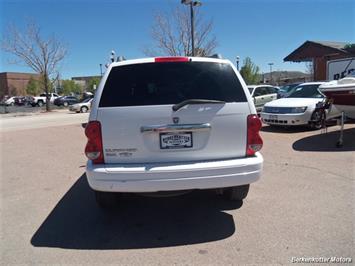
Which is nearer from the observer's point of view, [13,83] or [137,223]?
[137,223]

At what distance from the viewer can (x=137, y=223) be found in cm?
376

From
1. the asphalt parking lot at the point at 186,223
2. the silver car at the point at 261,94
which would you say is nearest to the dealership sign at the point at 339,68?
the silver car at the point at 261,94

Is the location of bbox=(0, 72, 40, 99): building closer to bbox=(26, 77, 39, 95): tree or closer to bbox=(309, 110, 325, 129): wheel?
bbox=(26, 77, 39, 95): tree

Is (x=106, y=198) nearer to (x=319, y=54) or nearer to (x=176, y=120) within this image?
(x=176, y=120)

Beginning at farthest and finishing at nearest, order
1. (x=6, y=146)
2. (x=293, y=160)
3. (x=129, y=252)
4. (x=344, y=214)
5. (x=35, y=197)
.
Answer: (x=6, y=146) < (x=293, y=160) < (x=35, y=197) < (x=344, y=214) < (x=129, y=252)

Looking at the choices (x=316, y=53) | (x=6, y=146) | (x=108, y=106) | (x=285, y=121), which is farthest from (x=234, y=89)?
(x=316, y=53)

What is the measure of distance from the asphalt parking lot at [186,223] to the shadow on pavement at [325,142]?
129 centimetres

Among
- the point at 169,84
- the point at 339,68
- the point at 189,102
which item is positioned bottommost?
the point at 189,102

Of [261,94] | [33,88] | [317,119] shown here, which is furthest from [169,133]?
[33,88]

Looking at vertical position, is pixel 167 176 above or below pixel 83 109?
above

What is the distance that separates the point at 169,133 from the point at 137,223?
1247 mm

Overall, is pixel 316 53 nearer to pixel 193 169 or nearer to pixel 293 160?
pixel 293 160

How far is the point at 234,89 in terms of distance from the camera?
3.51 metres

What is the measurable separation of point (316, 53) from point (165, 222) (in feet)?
81.1
